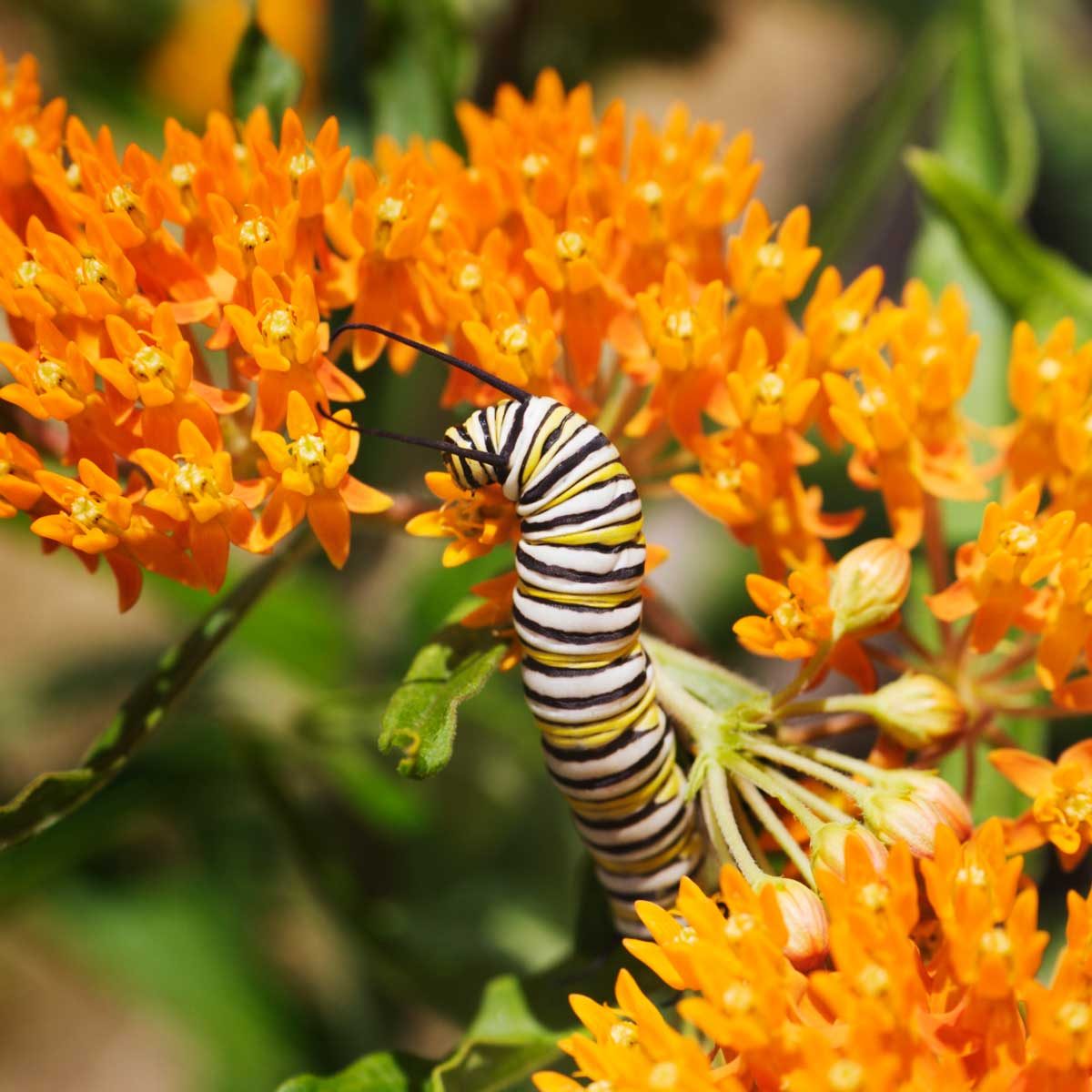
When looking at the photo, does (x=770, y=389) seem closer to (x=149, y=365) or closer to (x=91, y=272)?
(x=149, y=365)

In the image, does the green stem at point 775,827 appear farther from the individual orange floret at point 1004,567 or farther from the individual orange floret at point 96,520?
the individual orange floret at point 96,520

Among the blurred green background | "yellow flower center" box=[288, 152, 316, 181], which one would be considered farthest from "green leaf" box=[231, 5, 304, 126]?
"yellow flower center" box=[288, 152, 316, 181]

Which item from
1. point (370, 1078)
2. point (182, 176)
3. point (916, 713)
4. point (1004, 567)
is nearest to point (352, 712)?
point (370, 1078)

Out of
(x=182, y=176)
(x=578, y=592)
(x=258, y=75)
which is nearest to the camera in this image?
(x=578, y=592)

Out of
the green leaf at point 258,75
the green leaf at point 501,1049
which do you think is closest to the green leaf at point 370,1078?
the green leaf at point 501,1049

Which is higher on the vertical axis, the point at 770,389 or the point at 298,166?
the point at 770,389

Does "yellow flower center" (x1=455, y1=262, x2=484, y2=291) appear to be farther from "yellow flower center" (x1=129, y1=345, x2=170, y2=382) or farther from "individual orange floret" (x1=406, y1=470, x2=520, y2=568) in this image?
"yellow flower center" (x1=129, y1=345, x2=170, y2=382)

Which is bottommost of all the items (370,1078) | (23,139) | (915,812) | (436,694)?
(370,1078)
